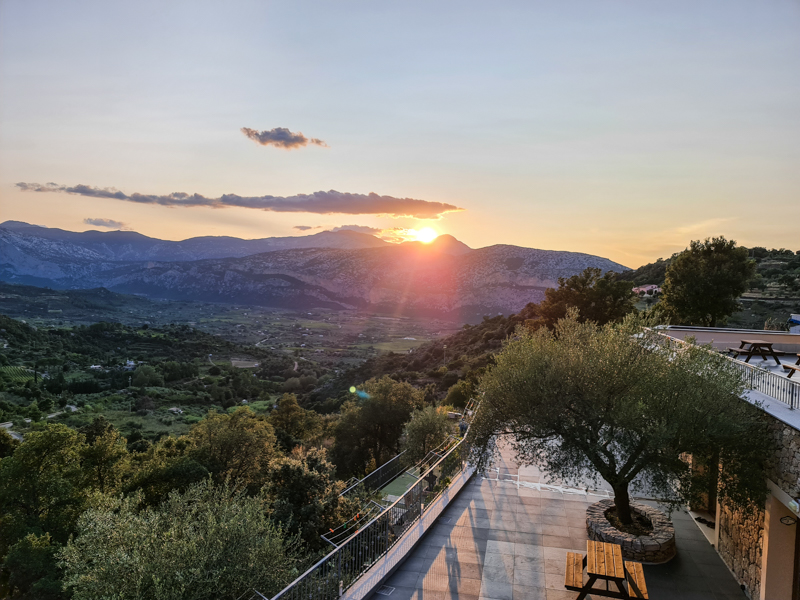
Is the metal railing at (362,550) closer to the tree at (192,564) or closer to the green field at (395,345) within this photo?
the tree at (192,564)

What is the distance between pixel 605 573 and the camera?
6.15m

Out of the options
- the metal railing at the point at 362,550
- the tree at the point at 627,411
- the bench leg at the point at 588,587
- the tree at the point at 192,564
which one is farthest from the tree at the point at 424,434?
the bench leg at the point at 588,587

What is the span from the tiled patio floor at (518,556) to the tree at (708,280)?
14.2 metres

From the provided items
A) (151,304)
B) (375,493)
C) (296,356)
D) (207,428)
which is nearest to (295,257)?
(151,304)

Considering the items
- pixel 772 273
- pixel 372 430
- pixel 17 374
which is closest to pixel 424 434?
pixel 372 430

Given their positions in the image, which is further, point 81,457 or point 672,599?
point 81,457

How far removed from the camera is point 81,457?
21625 mm

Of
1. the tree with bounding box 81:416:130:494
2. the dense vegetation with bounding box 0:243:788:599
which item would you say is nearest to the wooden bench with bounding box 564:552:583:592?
the dense vegetation with bounding box 0:243:788:599

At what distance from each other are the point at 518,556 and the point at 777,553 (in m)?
3.97

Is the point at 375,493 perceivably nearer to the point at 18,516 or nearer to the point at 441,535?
the point at 441,535

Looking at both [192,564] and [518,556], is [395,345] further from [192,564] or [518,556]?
[192,564]

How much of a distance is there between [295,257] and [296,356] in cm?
9282

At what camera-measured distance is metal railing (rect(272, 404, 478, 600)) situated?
21.3 ft

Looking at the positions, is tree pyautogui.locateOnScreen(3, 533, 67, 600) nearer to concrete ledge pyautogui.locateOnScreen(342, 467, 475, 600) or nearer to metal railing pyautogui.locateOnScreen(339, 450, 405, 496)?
metal railing pyautogui.locateOnScreen(339, 450, 405, 496)
